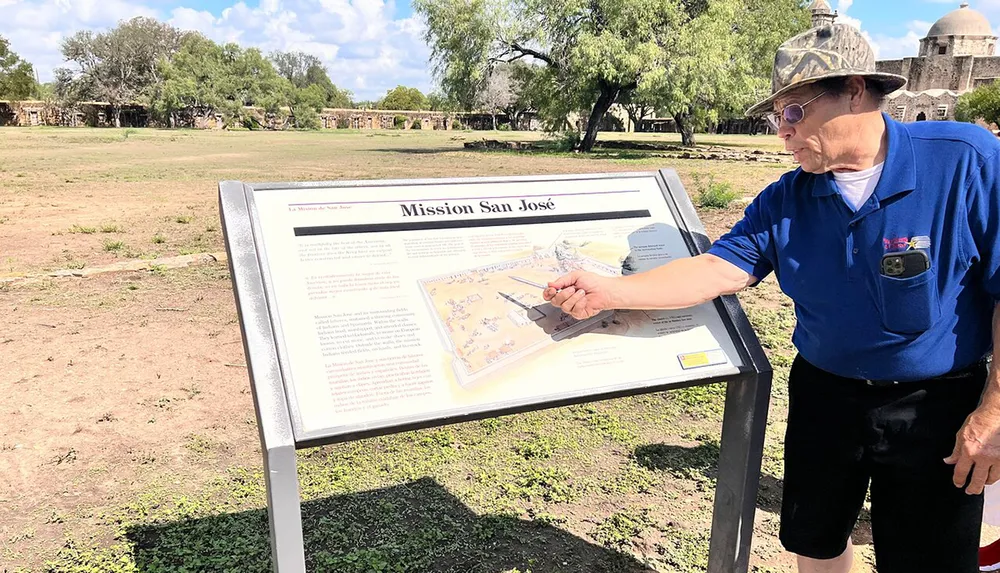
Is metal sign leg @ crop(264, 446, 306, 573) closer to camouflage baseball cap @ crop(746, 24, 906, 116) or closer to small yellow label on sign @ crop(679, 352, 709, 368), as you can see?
small yellow label on sign @ crop(679, 352, 709, 368)

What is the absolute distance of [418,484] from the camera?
3463 mm

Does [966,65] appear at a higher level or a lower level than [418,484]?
higher

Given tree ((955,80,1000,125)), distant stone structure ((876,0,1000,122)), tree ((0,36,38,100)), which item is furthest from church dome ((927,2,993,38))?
tree ((0,36,38,100))

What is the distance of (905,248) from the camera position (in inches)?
66.6

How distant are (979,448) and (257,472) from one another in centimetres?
296

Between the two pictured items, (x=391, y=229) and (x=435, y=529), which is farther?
(x=435, y=529)

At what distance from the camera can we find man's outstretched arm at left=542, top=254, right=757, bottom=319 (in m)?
2.01

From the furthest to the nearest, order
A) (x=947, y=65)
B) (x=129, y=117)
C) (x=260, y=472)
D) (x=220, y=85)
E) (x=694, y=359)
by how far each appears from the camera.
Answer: (x=129, y=117), (x=220, y=85), (x=947, y=65), (x=260, y=472), (x=694, y=359)

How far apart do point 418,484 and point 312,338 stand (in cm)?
181

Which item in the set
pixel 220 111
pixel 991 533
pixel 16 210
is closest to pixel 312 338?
pixel 991 533

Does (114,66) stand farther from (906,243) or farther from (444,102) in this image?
(906,243)

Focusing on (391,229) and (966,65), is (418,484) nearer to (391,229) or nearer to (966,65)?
(391,229)

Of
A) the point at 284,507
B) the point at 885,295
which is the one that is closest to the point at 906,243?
the point at 885,295

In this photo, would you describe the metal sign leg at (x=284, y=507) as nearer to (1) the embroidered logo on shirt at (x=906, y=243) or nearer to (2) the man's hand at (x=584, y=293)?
(2) the man's hand at (x=584, y=293)
